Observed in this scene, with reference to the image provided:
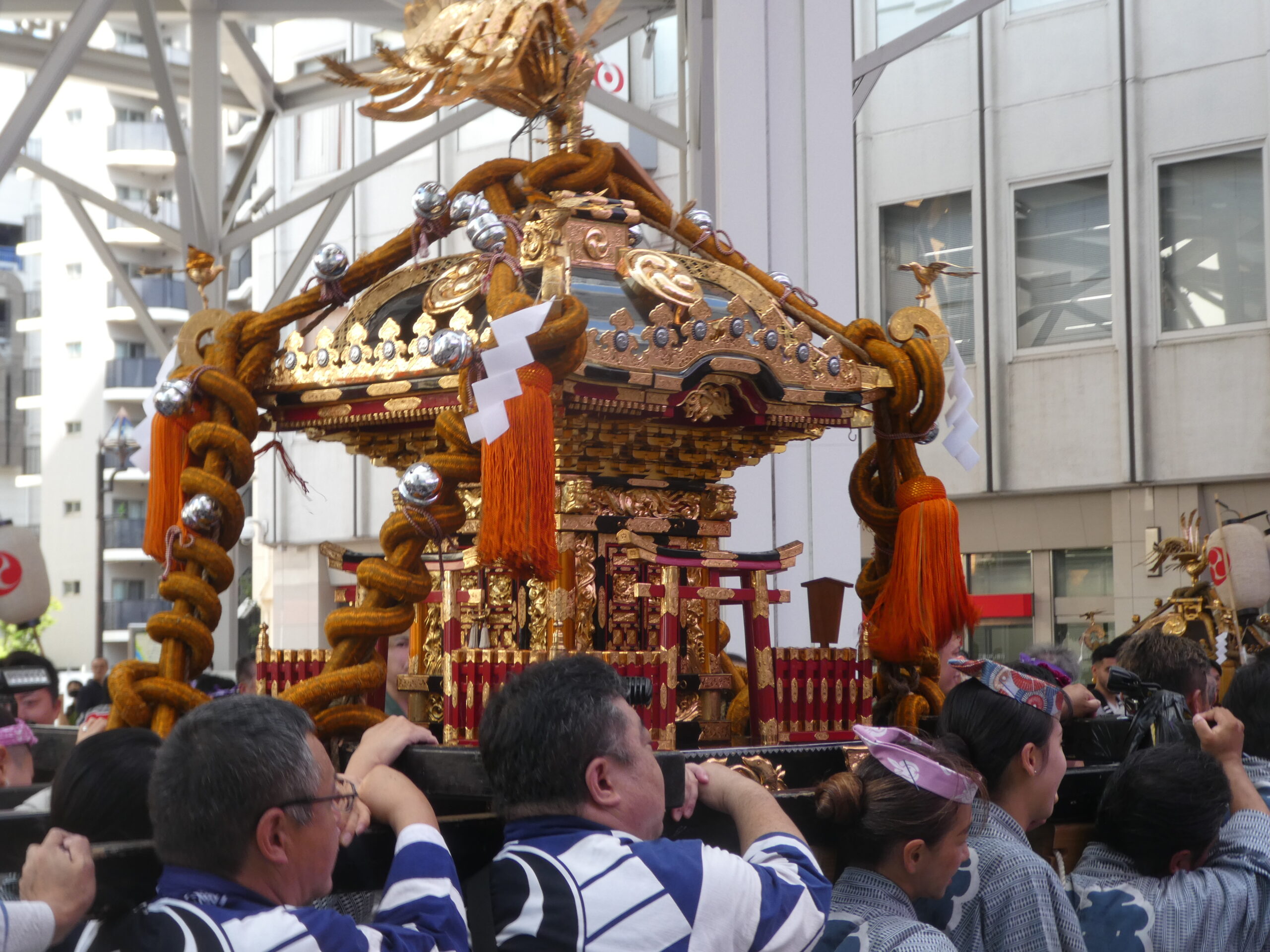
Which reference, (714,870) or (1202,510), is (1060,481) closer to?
(1202,510)

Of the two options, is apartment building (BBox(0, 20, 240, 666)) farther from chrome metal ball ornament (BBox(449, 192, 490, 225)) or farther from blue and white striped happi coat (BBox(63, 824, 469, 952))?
blue and white striped happi coat (BBox(63, 824, 469, 952))

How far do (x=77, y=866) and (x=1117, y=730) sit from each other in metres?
2.83

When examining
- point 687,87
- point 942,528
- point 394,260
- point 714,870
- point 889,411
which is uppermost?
point 687,87

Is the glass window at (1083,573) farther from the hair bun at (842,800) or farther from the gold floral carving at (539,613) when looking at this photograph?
the hair bun at (842,800)

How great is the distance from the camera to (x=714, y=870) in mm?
1818

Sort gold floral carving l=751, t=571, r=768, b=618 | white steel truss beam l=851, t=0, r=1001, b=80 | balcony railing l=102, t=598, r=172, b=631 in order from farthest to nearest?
balcony railing l=102, t=598, r=172, b=631, white steel truss beam l=851, t=0, r=1001, b=80, gold floral carving l=751, t=571, r=768, b=618

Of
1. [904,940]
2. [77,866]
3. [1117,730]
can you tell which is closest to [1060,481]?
[1117,730]

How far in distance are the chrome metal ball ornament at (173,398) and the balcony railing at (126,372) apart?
77.4 feet

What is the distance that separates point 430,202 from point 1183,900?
2125 millimetres

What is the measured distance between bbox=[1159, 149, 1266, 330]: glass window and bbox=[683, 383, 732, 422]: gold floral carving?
27.8 feet

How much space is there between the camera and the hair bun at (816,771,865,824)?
216 cm

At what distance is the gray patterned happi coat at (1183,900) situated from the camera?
2.40m

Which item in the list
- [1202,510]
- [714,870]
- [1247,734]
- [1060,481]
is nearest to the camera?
[714,870]

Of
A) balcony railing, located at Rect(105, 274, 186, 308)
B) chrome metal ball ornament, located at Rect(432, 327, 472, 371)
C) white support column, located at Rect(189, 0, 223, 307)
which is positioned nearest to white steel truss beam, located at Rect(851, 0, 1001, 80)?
white support column, located at Rect(189, 0, 223, 307)
